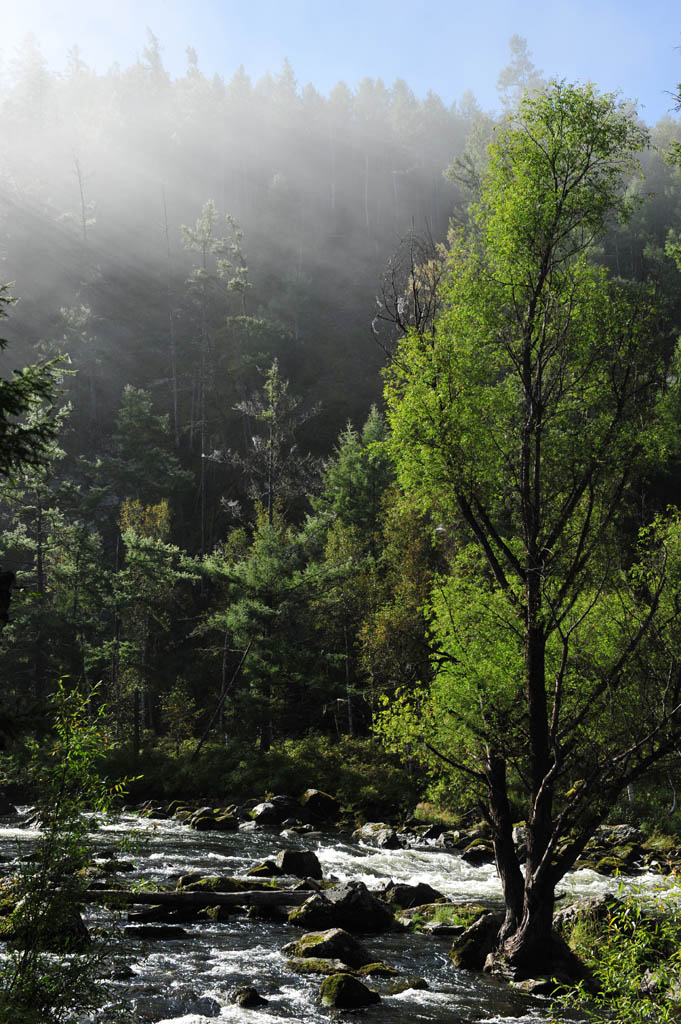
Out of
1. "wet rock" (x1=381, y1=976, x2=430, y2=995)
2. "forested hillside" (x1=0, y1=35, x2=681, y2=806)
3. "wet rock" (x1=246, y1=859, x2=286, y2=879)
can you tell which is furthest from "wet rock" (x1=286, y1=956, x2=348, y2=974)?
"wet rock" (x1=246, y1=859, x2=286, y2=879)

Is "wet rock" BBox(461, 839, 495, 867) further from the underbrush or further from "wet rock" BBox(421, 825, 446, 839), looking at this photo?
the underbrush

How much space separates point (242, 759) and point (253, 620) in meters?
6.83

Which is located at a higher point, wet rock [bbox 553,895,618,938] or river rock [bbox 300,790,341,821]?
wet rock [bbox 553,895,618,938]

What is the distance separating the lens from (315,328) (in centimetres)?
9594

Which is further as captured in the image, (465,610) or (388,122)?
(388,122)

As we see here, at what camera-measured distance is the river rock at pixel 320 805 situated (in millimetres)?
31297

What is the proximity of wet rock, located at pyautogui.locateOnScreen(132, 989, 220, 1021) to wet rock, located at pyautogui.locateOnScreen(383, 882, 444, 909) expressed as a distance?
24.2 feet

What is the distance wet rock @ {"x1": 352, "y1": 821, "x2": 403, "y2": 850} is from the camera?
82.7 ft

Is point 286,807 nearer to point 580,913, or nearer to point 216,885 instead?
point 216,885

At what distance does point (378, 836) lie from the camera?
85.8ft

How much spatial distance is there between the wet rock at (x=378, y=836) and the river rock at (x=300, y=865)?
20.9ft

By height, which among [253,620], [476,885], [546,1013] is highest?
[253,620]

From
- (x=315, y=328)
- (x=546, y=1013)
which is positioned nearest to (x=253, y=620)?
(x=546, y=1013)

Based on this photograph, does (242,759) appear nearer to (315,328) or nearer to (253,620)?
(253,620)
